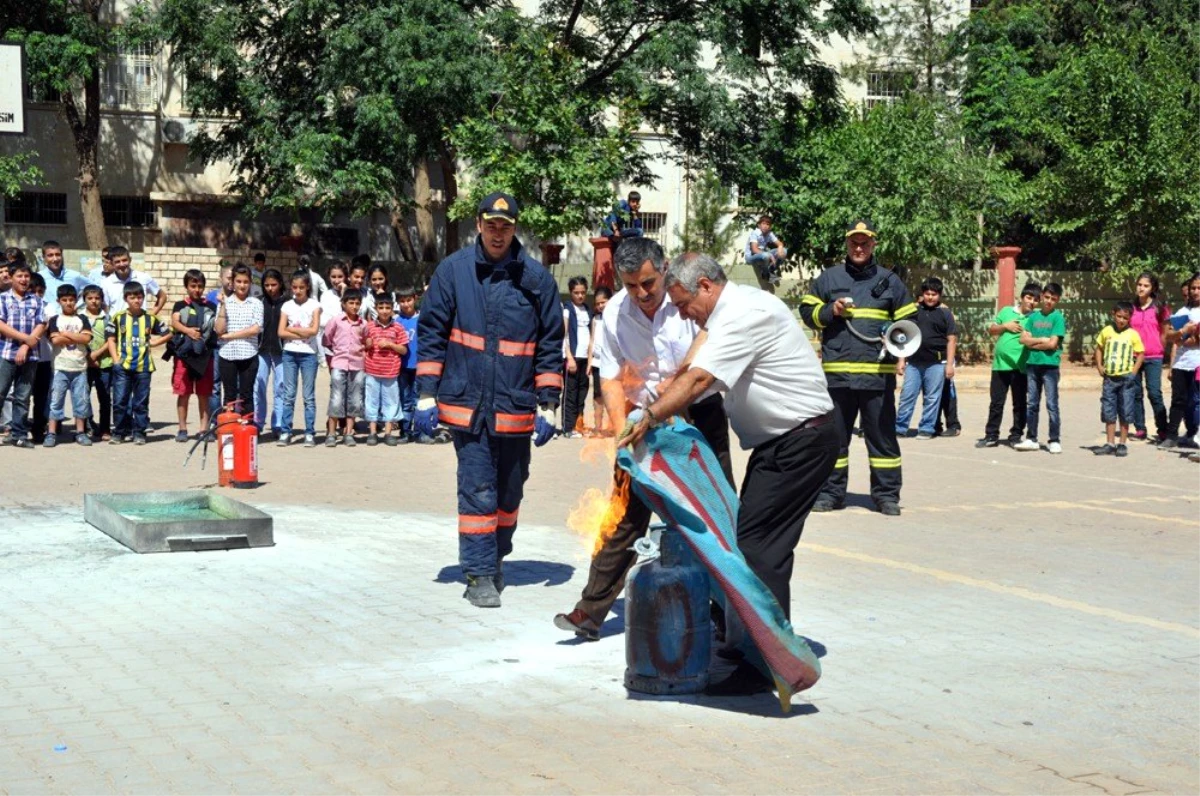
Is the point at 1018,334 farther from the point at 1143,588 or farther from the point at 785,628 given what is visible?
the point at 785,628

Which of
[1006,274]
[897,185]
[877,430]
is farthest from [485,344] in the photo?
[897,185]

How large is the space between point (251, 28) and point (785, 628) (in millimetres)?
29138

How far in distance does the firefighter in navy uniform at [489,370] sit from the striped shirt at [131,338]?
27.7 feet

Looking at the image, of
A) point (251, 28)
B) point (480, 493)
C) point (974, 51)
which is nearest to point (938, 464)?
point (480, 493)

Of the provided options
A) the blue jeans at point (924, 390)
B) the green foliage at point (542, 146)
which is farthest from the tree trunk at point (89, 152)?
the blue jeans at point (924, 390)

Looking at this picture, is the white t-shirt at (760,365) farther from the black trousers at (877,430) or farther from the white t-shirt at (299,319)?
the white t-shirt at (299,319)

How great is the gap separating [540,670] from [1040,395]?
38.0 feet

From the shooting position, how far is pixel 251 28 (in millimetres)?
32938

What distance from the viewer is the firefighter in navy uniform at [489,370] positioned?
27.4 ft

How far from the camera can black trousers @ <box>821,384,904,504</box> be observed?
12.1 metres

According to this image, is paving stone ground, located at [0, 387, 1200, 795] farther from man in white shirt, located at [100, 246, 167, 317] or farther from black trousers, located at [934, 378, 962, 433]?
black trousers, located at [934, 378, 962, 433]

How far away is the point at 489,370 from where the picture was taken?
8.43 metres

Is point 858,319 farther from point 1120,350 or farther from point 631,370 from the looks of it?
point 1120,350

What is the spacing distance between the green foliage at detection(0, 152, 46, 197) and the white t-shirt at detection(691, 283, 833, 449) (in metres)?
31.3
